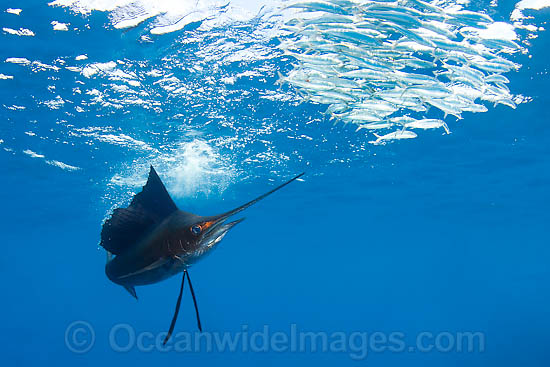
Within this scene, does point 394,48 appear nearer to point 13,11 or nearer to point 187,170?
point 13,11

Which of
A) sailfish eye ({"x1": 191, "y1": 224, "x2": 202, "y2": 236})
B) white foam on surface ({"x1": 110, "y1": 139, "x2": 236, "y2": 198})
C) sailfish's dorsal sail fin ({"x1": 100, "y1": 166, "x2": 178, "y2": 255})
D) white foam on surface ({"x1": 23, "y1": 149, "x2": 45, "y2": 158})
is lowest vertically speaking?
sailfish eye ({"x1": 191, "y1": 224, "x2": 202, "y2": 236})

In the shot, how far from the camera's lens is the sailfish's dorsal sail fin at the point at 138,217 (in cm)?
244

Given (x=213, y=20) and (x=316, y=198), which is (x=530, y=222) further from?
(x=213, y=20)

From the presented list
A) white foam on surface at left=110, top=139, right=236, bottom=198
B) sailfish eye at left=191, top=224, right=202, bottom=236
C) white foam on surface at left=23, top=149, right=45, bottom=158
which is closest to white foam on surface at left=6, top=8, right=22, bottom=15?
white foam on surface at left=110, top=139, right=236, bottom=198

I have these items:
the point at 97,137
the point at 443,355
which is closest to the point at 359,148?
the point at 97,137

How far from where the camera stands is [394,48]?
7.73 metres

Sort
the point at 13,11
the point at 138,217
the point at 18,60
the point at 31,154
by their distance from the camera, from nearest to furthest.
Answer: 1. the point at 138,217
2. the point at 13,11
3. the point at 18,60
4. the point at 31,154

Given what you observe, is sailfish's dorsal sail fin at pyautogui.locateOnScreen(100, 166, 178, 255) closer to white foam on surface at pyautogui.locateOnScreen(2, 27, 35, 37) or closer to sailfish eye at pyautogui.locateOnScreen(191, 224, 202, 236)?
sailfish eye at pyautogui.locateOnScreen(191, 224, 202, 236)

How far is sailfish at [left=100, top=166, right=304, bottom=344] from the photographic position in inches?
78.6

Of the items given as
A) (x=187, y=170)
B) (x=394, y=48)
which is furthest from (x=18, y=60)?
(x=187, y=170)

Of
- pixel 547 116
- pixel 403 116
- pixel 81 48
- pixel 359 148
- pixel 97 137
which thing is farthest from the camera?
pixel 359 148

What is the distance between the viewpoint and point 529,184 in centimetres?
2220

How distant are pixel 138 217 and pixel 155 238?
31 centimetres

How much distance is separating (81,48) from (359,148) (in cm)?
1198
